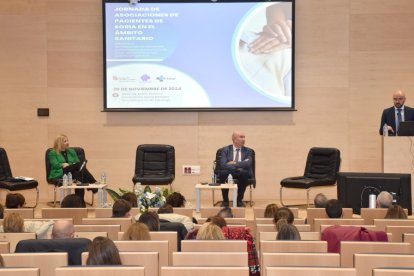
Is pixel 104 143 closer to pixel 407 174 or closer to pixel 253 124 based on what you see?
pixel 253 124

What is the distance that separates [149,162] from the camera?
11539 mm

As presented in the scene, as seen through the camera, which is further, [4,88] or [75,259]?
[4,88]

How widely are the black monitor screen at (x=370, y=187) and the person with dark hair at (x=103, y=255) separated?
5419 mm

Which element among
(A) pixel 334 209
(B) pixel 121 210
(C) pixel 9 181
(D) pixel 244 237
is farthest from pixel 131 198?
(C) pixel 9 181

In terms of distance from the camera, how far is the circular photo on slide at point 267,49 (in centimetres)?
1198

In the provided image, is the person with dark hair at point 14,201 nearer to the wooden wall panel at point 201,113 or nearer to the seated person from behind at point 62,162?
the seated person from behind at point 62,162

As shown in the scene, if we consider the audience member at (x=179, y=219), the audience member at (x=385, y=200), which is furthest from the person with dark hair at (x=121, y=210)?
the audience member at (x=385, y=200)

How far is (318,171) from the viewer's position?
37.1ft

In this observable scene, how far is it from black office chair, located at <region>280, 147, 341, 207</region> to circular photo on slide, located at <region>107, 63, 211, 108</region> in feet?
6.59

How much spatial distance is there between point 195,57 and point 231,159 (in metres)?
2.04

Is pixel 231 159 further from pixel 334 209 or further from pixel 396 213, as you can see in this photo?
pixel 396 213

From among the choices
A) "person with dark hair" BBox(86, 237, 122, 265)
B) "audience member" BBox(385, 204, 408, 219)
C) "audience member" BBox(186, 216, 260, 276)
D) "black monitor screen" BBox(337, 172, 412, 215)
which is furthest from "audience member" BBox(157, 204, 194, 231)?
"black monitor screen" BBox(337, 172, 412, 215)

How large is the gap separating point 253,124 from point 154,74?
186 centimetres

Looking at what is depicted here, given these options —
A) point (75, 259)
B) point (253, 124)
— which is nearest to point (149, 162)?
point (253, 124)
